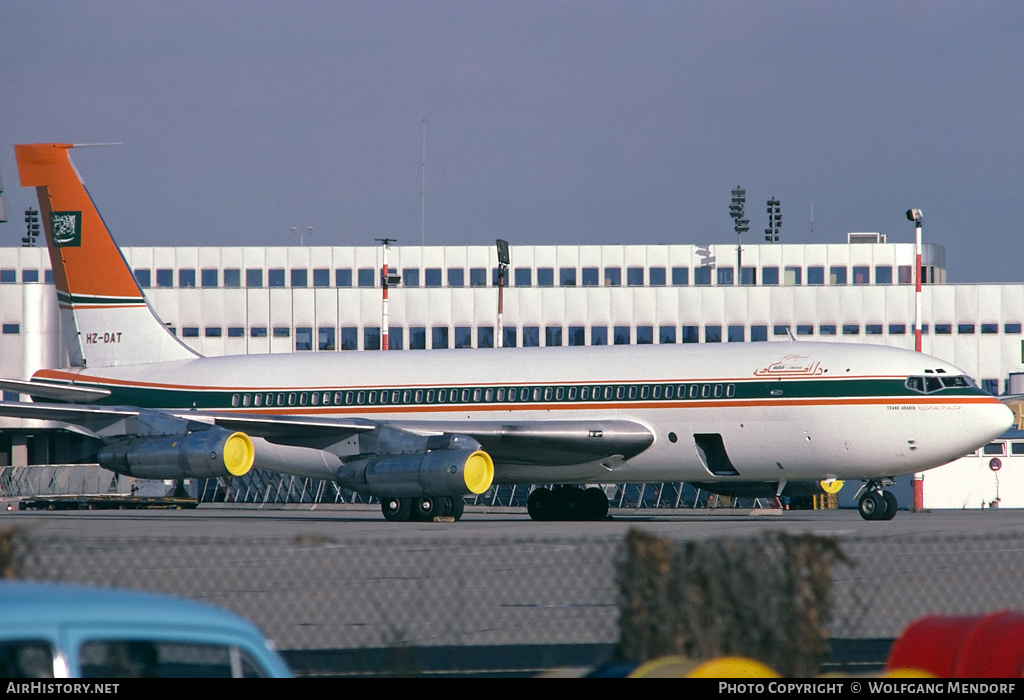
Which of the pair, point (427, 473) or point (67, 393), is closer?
point (427, 473)

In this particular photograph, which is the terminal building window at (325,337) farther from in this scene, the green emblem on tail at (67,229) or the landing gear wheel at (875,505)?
the landing gear wheel at (875,505)

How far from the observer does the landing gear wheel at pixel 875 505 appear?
28016 mm

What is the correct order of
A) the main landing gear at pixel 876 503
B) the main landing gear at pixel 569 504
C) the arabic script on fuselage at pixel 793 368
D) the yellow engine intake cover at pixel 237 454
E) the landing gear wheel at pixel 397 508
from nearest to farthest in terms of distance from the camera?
the arabic script on fuselage at pixel 793 368, the main landing gear at pixel 876 503, the yellow engine intake cover at pixel 237 454, the landing gear wheel at pixel 397 508, the main landing gear at pixel 569 504

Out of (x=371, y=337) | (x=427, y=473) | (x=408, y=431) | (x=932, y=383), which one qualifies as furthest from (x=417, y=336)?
(x=932, y=383)

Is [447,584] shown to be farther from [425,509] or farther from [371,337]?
[371,337]

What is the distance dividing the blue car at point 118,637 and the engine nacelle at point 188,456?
23.1 meters

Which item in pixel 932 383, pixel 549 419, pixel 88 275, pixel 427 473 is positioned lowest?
pixel 427 473

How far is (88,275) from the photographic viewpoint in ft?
122

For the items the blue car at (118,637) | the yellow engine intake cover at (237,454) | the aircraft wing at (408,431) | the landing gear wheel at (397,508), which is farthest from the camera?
the landing gear wheel at (397,508)

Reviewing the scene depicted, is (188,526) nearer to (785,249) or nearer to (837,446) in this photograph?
(837,446)

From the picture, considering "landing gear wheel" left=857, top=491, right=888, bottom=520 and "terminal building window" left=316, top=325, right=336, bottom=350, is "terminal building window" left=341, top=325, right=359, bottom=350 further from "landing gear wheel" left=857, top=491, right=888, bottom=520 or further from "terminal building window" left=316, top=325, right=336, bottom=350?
"landing gear wheel" left=857, top=491, right=888, bottom=520

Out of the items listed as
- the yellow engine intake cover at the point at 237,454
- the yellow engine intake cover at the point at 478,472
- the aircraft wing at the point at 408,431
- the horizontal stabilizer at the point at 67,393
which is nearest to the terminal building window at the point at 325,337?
the horizontal stabilizer at the point at 67,393

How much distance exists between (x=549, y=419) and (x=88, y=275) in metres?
15.7
